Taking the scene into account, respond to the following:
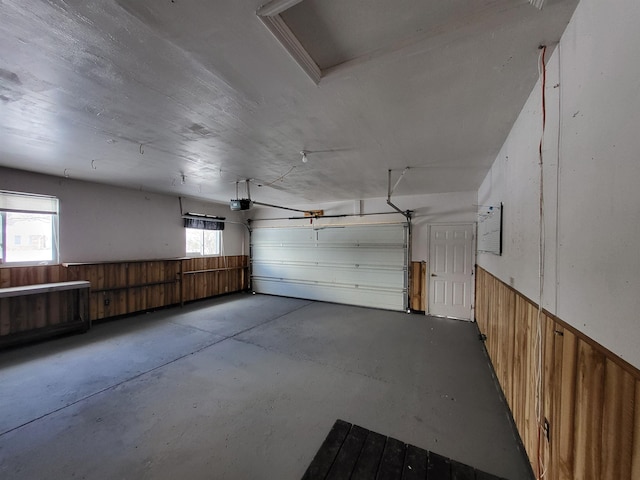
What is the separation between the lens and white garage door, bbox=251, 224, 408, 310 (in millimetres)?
5324

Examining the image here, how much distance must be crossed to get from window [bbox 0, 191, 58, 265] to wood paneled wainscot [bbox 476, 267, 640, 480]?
6167 millimetres

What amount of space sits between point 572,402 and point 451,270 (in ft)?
13.1

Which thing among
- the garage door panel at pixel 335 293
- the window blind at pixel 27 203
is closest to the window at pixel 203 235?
the garage door panel at pixel 335 293

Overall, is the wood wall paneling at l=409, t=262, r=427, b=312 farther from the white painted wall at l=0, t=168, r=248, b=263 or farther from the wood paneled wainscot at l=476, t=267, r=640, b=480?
the white painted wall at l=0, t=168, r=248, b=263

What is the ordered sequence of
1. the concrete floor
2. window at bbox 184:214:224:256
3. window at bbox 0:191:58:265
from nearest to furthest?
1. the concrete floor
2. window at bbox 0:191:58:265
3. window at bbox 184:214:224:256

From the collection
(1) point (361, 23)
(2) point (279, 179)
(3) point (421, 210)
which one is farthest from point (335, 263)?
(1) point (361, 23)

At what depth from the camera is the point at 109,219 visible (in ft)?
14.8

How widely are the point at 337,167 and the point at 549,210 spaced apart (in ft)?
7.79

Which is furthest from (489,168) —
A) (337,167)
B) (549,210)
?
(549,210)

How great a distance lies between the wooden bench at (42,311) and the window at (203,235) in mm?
2258

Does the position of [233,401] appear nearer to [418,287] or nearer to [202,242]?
[418,287]

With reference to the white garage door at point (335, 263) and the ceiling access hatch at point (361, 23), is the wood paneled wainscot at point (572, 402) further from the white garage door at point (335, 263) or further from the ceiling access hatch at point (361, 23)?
the white garage door at point (335, 263)

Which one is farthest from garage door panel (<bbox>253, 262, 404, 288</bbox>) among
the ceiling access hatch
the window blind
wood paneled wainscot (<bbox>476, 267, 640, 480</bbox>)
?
the ceiling access hatch

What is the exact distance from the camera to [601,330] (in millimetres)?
863
